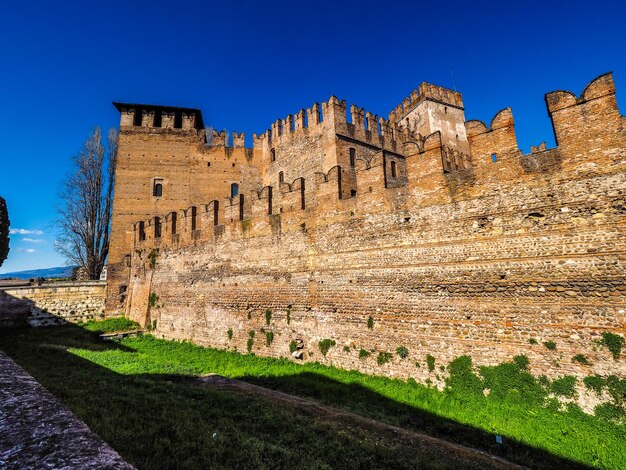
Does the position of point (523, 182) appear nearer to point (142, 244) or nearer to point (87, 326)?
point (142, 244)

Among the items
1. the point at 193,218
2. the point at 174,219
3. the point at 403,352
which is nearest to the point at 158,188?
A: the point at 174,219

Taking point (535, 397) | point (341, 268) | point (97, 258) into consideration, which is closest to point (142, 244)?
point (97, 258)

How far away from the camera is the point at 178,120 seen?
85.6 feet

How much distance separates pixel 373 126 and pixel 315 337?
13897mm

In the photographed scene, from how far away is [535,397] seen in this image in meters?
7.06

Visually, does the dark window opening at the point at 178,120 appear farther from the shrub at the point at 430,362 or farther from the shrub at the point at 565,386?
the shrub at the point at 565,386

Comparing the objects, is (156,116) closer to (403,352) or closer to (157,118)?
(157,118)

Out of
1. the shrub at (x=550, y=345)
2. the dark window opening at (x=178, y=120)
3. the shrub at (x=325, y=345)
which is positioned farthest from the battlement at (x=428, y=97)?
the shrub at (x=550, y=345)

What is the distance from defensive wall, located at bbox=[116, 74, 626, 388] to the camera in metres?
7.02

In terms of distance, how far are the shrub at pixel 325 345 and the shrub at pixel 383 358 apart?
1.58m

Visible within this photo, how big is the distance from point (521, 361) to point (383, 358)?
11.1 feet

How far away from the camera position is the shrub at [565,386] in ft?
22.3

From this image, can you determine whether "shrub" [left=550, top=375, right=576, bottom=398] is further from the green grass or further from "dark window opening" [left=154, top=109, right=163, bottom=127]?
"dark window opening" [left=154, top=109, right=163, bottom=127]

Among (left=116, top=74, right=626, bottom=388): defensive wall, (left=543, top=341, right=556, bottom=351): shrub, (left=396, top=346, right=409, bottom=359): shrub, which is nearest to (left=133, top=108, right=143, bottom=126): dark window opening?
(left=116, top=74, right=626, bottom=388): defensive wall
